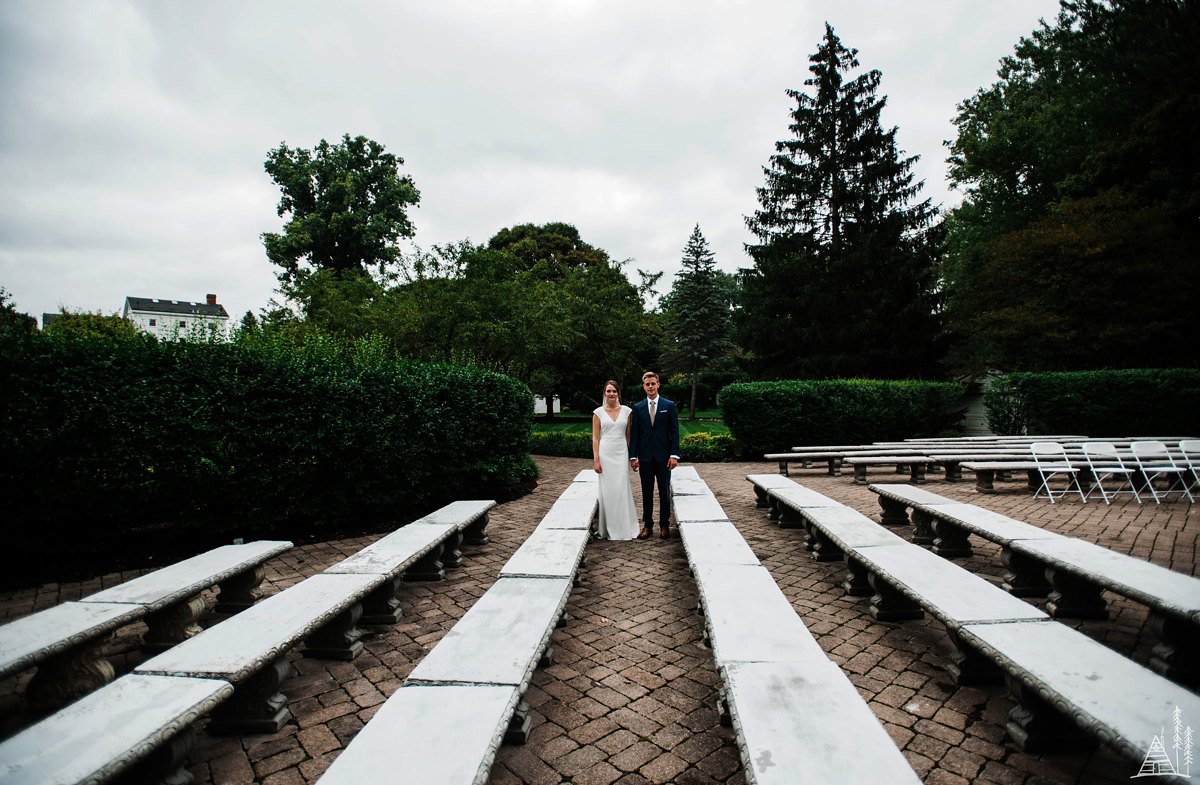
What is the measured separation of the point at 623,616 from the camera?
416cm

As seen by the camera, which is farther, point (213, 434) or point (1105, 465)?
point (1105, 465)

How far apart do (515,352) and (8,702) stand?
453 inches

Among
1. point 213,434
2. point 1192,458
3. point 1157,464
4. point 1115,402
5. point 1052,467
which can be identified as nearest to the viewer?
point 213,434

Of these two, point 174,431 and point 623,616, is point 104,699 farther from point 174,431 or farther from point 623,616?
point 174,431

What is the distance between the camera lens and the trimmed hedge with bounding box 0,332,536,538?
16.3 ft

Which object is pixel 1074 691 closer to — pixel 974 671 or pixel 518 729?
pixel 974 671

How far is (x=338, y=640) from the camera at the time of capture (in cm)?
354

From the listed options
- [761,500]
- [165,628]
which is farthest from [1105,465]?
[165,628]

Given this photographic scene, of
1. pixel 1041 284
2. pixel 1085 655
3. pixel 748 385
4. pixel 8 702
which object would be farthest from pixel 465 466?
pixel 1041 284

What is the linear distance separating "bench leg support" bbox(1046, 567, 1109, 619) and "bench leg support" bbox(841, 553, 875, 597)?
122 cm

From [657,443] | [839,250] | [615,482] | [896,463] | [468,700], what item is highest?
[839,250]

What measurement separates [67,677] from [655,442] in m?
5.07

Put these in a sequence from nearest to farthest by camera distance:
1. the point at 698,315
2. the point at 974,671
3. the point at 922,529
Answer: the point at 974,671 < the point at 922,529 < the point at 698,315

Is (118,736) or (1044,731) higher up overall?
(118,736)
